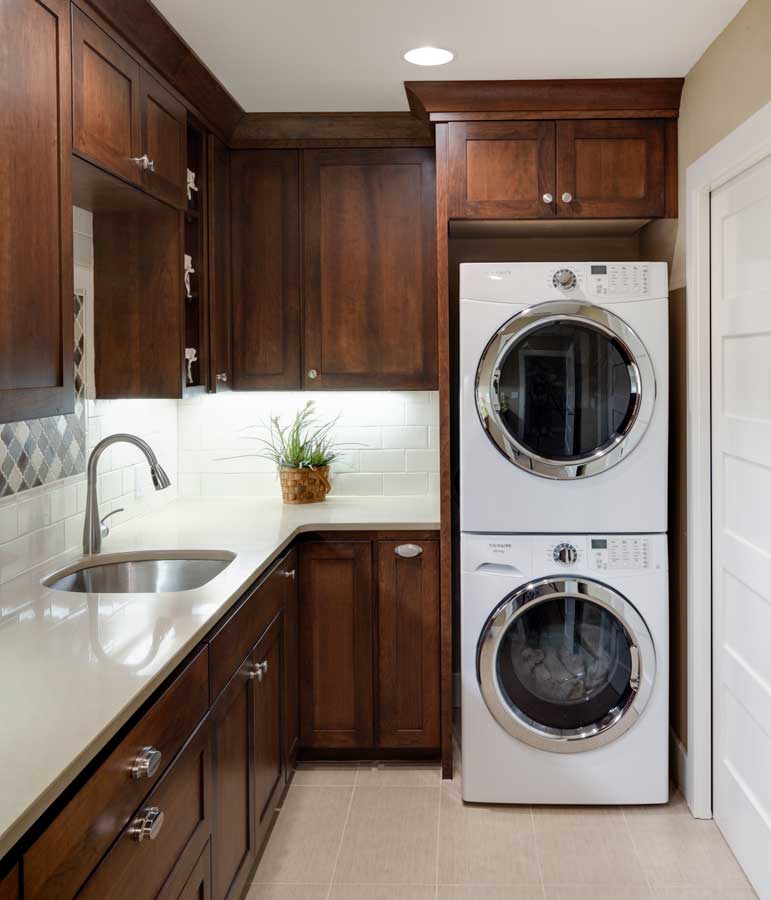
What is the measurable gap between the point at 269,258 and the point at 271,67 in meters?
0.75

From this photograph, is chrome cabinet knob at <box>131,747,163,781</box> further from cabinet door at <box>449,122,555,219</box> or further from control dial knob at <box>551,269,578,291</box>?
cabinet door at <box>449,122,555,219</box>

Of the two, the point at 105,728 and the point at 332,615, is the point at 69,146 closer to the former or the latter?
the point at 105,728

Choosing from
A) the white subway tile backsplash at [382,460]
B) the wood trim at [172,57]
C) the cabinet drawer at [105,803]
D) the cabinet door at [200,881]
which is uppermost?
the wood trim at [172,57]

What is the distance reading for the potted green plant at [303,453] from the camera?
3.37 m

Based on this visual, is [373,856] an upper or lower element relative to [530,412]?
lower

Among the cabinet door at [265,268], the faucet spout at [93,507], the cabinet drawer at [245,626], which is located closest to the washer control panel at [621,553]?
the cabinet drawer at [245,626]

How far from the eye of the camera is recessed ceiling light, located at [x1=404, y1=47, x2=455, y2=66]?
252cm

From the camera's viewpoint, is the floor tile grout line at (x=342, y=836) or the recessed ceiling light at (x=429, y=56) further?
the recessed ceiling light at (x=429, y=56)

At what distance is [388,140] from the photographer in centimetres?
319

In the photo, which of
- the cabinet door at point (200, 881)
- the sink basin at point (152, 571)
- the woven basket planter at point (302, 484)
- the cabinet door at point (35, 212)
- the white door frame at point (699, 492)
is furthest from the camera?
the woven basket planter at point (302, 484)

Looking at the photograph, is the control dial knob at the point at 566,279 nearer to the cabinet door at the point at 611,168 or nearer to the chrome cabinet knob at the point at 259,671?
the cabinet door at the point at 611,168

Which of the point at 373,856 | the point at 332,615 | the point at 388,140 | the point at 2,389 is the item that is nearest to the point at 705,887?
the point at 373,856

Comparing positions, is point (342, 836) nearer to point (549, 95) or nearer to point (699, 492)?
point (699, 492)

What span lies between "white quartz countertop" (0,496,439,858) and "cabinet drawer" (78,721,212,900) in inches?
8.6
